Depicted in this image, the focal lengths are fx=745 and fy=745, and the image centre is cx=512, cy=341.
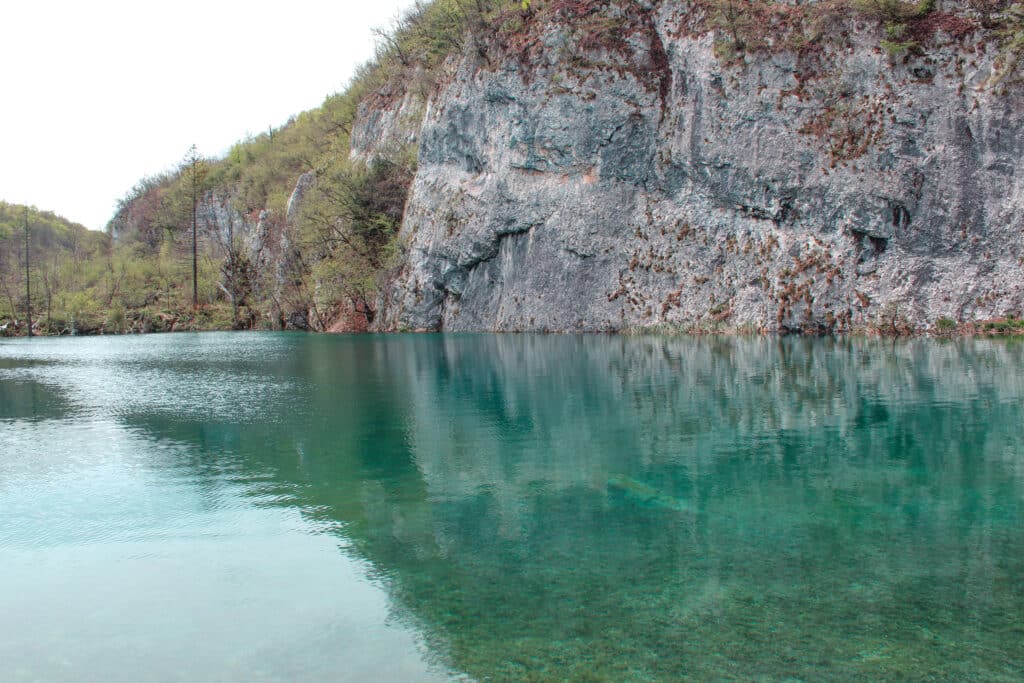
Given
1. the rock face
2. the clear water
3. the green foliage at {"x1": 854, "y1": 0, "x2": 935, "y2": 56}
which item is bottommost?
the clear water

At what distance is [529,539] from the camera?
804cm

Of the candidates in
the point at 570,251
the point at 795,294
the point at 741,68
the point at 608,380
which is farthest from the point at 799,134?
the point at 608,380

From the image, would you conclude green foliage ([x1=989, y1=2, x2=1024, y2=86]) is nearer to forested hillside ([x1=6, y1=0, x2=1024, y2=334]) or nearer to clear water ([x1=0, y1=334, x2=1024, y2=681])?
forested hillside ([x1=6, y1=0, x2=1024, y2=334])

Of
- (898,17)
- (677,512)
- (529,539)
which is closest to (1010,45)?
(898,17)

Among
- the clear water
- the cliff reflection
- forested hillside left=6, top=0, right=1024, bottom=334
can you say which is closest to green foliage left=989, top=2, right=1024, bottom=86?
forested hillside left=6, top=0, right=1024, bottom=334

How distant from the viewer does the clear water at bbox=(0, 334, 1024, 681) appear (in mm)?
5547

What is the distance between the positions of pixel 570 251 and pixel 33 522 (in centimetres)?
3981

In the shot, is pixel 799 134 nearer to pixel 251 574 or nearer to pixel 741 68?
pixel 741 68

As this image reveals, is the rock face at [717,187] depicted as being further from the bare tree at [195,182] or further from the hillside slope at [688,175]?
the bare tree at [195,182]

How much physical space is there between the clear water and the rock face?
61.1ft

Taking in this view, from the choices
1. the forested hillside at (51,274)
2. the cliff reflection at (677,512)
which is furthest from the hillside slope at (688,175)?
the forested hillside at (51,274)

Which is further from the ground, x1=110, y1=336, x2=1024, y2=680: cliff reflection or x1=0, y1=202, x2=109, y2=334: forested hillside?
x1=0, y1=202, x2=109, y2=334: forested hillside

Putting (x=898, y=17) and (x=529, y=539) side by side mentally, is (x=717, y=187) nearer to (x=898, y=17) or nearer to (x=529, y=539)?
(x=898, y=17)

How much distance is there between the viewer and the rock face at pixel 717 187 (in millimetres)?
33594
